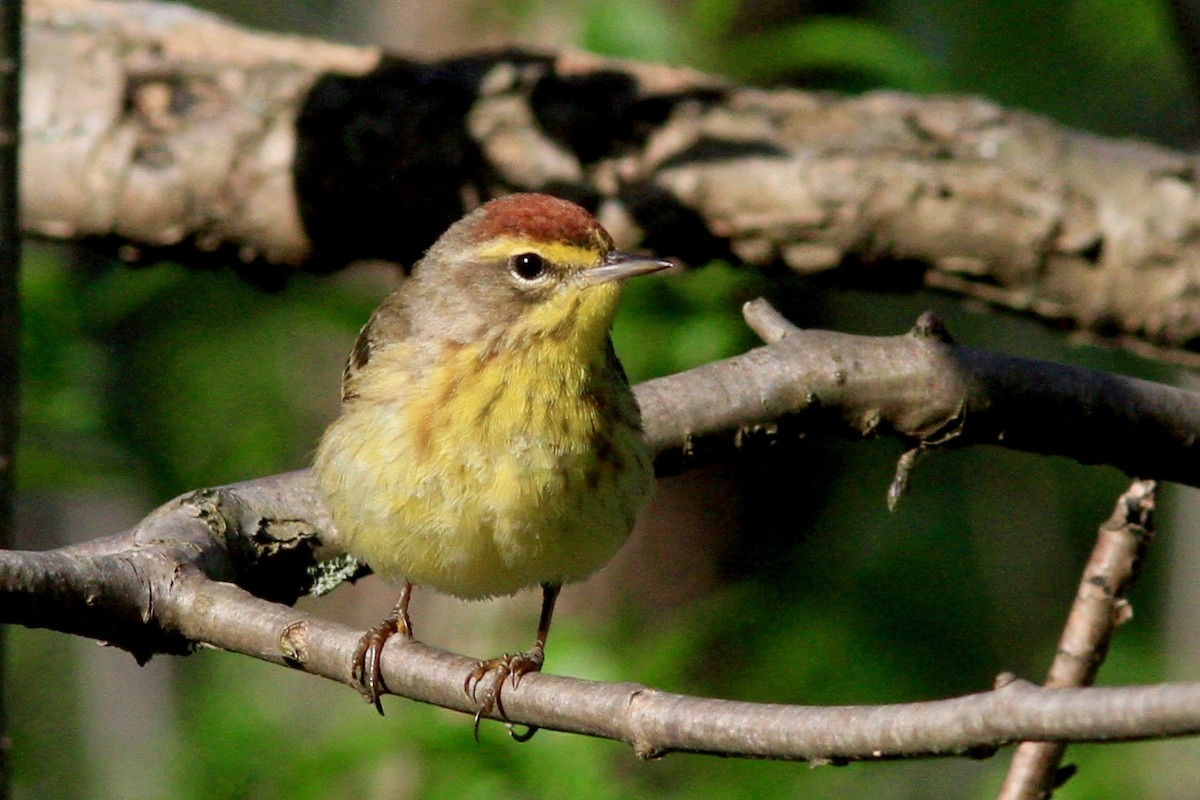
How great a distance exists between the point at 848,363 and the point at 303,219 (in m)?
2.56

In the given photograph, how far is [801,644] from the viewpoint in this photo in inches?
249

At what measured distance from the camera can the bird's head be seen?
380 cm

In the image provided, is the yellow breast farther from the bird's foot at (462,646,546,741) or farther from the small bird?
the bird's foot at (462,646,546,741)

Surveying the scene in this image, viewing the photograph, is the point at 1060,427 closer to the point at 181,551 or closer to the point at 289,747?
the point at 181,551

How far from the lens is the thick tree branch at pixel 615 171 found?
544 centimetres

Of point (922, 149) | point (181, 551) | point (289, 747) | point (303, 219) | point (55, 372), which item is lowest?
point (289, 747)

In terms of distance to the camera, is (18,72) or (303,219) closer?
(18,72)

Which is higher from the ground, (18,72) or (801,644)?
(18,72)

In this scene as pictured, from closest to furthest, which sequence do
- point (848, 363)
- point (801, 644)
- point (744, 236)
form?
point (848, 363)
point (744, 236)
point (801, 644)

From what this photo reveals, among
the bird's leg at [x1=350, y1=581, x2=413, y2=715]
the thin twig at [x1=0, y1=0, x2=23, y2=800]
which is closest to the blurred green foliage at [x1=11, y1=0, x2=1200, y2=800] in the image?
the thin twig at [x1=0, y1=0, x2=23, y2=800]

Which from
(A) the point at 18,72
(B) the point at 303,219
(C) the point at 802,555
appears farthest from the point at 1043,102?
(A) the point at 18,72

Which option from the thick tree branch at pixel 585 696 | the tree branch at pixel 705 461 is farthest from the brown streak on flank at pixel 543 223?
the thick tree branch at pixel 585 696

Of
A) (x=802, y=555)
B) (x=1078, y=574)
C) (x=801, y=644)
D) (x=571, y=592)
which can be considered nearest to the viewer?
(x=801, y=644)

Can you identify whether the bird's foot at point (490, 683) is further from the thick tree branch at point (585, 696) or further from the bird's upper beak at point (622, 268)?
the bird's upper beak at point (622, 268)
